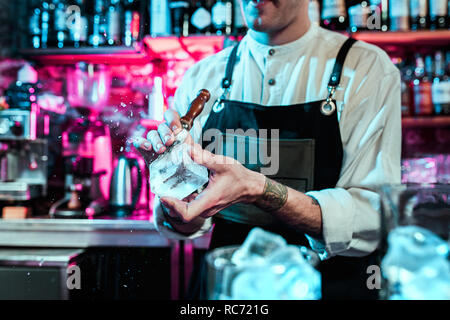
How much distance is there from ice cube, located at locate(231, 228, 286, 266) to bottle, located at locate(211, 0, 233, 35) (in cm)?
183

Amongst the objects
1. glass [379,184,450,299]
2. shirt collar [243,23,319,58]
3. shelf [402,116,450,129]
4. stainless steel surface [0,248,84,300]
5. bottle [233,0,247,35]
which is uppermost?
bottle [233,0,247,35]

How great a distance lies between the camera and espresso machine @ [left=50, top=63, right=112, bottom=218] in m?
2.03

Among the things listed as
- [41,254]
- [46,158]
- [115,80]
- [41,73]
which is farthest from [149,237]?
[41,73]

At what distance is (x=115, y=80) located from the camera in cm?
228

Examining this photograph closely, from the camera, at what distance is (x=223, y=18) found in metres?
2.08

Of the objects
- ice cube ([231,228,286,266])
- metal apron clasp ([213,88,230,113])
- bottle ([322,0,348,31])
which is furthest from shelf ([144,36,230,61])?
ice cube ([231,228,286,266])

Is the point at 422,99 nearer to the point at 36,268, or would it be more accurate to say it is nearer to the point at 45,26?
the point at 36,268

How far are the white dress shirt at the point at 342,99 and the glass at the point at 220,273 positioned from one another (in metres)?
0.44

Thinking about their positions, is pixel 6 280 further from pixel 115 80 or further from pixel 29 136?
pixel 115 80

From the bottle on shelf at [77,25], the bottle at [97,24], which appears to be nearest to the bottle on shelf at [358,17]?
the bottle at [97,24]

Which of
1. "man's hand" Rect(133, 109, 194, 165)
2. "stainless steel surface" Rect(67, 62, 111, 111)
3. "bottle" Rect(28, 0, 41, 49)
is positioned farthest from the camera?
"bottle" Rect(28, 0, 41, 49)

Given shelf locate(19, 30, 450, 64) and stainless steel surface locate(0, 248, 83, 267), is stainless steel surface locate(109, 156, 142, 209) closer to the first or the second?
stainless steel surface locate(0, 248, 83, 267)

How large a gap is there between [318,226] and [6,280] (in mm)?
1522

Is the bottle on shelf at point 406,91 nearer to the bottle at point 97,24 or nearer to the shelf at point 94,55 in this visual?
the shelf at point 94,55
